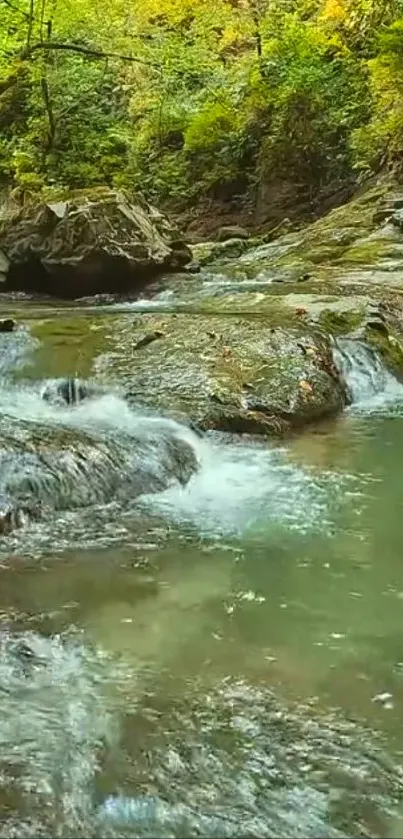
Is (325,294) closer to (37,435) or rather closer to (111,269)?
(111,269)

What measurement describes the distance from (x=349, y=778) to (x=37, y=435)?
3730 mm

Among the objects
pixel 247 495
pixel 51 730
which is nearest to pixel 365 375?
pixel 247 495

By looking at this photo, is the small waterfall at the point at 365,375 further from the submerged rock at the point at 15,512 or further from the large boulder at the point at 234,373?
the submerged rock at the point at 15,512

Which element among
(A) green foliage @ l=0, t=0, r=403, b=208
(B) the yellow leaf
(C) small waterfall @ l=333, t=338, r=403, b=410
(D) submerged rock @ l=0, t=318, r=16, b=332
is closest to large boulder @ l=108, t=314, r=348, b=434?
(B) the yellow leaf

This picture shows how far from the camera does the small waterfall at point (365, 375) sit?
7.94 meters

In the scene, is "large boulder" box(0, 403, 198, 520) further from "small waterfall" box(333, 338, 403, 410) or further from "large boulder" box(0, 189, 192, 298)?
"large boulder" box(0, 189, 192, 298)

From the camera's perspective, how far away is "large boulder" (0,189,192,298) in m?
11.6

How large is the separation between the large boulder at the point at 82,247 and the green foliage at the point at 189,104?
4572 mm

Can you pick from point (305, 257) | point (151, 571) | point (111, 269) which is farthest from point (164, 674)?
point (305, 257)

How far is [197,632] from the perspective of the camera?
11.6 ft

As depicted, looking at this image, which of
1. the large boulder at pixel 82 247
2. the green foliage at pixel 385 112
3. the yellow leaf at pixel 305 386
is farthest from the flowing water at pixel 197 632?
the green foliage at pixel 385 112

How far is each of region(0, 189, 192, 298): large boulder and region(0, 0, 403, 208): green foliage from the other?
4.57 metres

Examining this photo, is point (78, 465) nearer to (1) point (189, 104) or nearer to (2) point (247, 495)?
(2) point (247, 495)

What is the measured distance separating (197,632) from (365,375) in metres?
5.05
